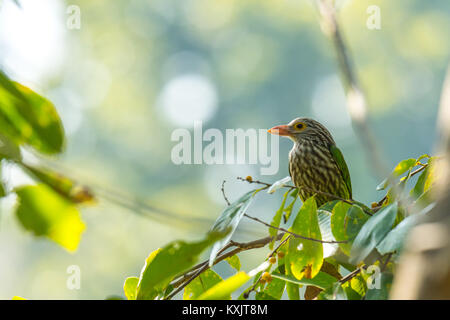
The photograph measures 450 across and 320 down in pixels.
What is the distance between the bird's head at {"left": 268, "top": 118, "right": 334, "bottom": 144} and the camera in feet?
10.2

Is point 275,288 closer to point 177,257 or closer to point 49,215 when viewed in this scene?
point 177,257

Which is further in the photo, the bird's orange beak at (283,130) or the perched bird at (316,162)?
the bird's orange beak at (283,130)

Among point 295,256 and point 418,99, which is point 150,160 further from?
point 295,256

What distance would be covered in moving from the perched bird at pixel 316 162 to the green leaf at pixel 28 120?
2.04 metres

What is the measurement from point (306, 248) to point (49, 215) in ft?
2.74

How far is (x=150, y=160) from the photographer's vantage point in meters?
15.3

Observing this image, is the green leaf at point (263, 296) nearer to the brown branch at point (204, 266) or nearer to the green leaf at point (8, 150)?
the brown branch at point (204, 266)

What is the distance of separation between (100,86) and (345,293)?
1584 centimetres

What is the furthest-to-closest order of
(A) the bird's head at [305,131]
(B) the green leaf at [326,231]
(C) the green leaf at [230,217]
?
1. (A) the bird's head at [305,131]
2. (B) the green leaf at [326,231]
3. (C) the green leaf at [230,217]

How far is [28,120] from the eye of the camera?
644mm

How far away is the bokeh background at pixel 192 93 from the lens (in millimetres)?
12992

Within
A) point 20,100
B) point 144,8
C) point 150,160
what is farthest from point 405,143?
point 20,100

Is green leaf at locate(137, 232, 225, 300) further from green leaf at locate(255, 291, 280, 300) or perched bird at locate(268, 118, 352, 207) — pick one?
perched bird at locate(268, 118, 352, 207)

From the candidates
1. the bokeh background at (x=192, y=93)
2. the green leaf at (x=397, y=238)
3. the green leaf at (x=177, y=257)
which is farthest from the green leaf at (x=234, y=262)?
the bokeh background at (x=192, y=93)
